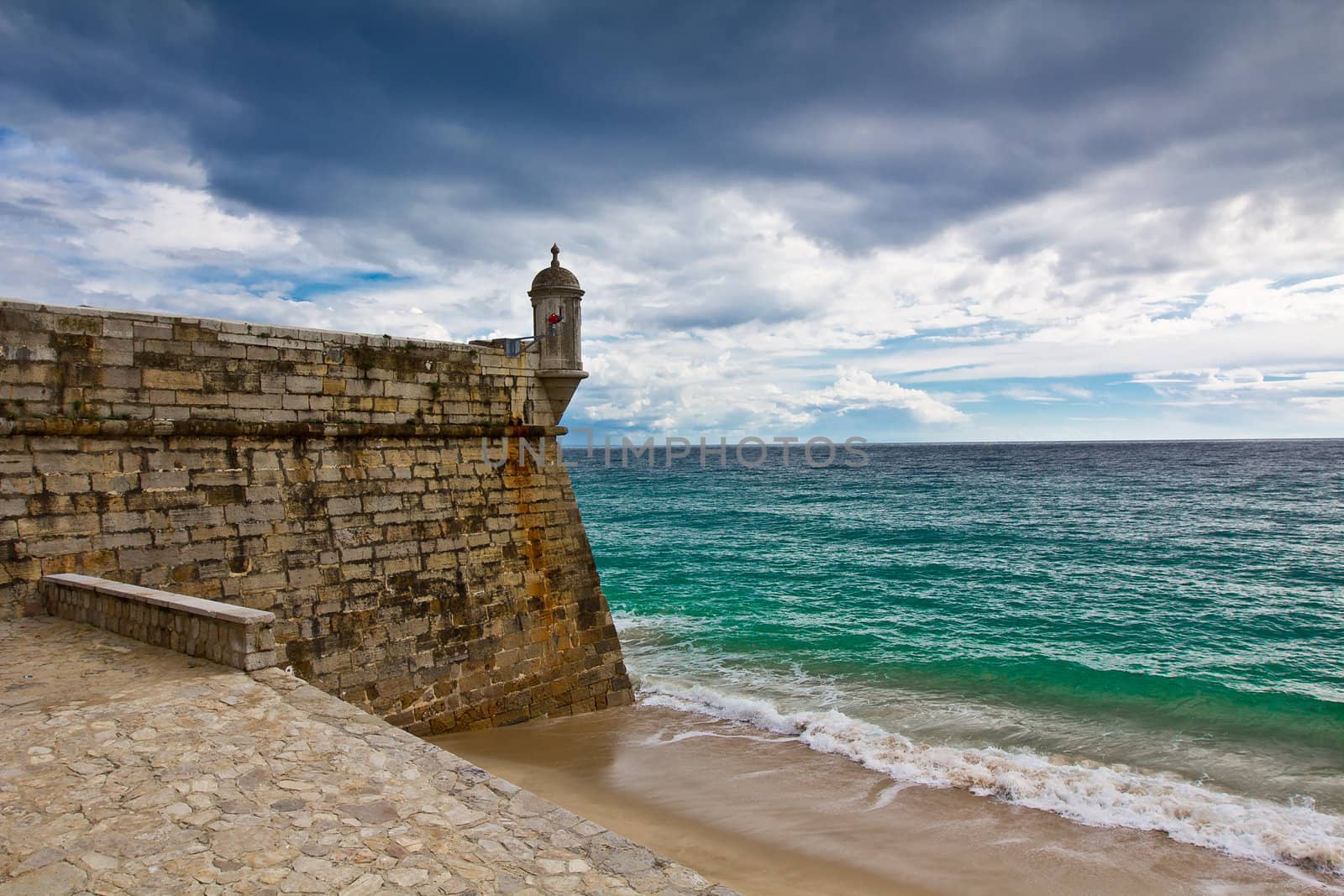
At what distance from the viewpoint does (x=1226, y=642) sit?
49.5 ft

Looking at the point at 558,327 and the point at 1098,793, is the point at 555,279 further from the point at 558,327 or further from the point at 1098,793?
the point at 1098,793

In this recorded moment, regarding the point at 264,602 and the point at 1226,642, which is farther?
the point at 1226,642

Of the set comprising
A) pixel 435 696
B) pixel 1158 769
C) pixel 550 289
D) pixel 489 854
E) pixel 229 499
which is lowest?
pixel 1158 769

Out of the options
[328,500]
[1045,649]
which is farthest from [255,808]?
[1045,649]

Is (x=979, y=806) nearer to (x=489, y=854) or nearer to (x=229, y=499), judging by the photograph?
(x=489, y=854)

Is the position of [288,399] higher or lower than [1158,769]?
higher

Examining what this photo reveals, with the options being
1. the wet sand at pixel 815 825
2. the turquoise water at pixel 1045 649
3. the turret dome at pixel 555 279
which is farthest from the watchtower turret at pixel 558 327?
the turquoise water at pixel 1045 649

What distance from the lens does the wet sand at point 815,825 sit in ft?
22.5

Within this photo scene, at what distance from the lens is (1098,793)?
8633mm

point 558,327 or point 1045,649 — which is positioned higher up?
point 558,327

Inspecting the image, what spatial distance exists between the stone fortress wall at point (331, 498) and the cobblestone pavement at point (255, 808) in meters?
2.26

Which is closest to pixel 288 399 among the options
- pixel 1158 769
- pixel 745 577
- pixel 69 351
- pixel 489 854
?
pixel 69 351

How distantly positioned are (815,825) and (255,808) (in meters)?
5.73

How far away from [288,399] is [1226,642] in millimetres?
17025
